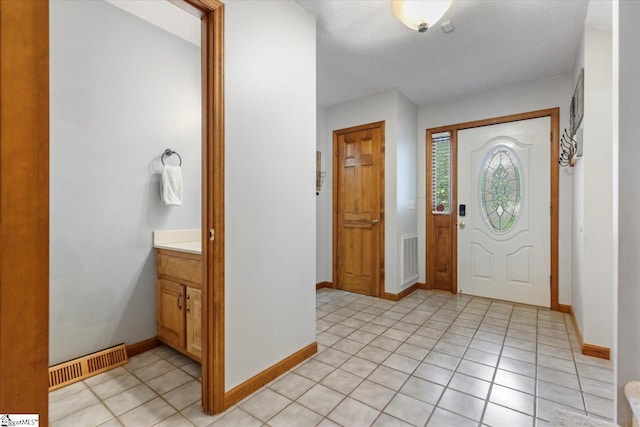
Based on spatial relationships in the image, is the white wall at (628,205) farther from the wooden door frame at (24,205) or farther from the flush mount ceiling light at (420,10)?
the wooden door frame at (24,205)

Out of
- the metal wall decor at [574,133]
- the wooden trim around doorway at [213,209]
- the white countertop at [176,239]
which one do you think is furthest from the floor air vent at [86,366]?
the metal wall decor at [574,133]

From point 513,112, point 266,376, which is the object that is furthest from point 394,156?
point 266,376

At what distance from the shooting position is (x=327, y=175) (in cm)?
414

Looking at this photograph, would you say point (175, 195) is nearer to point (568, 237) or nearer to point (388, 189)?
point (388, 189)

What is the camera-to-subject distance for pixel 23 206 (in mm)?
655

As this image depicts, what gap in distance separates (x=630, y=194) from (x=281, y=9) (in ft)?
6.73

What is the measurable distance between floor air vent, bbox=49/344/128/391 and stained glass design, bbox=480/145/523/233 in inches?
153

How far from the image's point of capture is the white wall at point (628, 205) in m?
0.98

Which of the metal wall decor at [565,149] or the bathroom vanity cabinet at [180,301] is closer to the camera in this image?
the bathroom vanity cabinet at [180,301]

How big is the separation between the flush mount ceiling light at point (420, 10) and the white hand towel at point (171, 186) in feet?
6.41

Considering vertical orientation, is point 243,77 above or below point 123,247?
above

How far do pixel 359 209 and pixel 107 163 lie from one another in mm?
2725

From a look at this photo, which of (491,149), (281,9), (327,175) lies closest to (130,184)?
(281,9)

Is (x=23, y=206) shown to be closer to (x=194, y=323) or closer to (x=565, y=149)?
(x=194, y=323)
